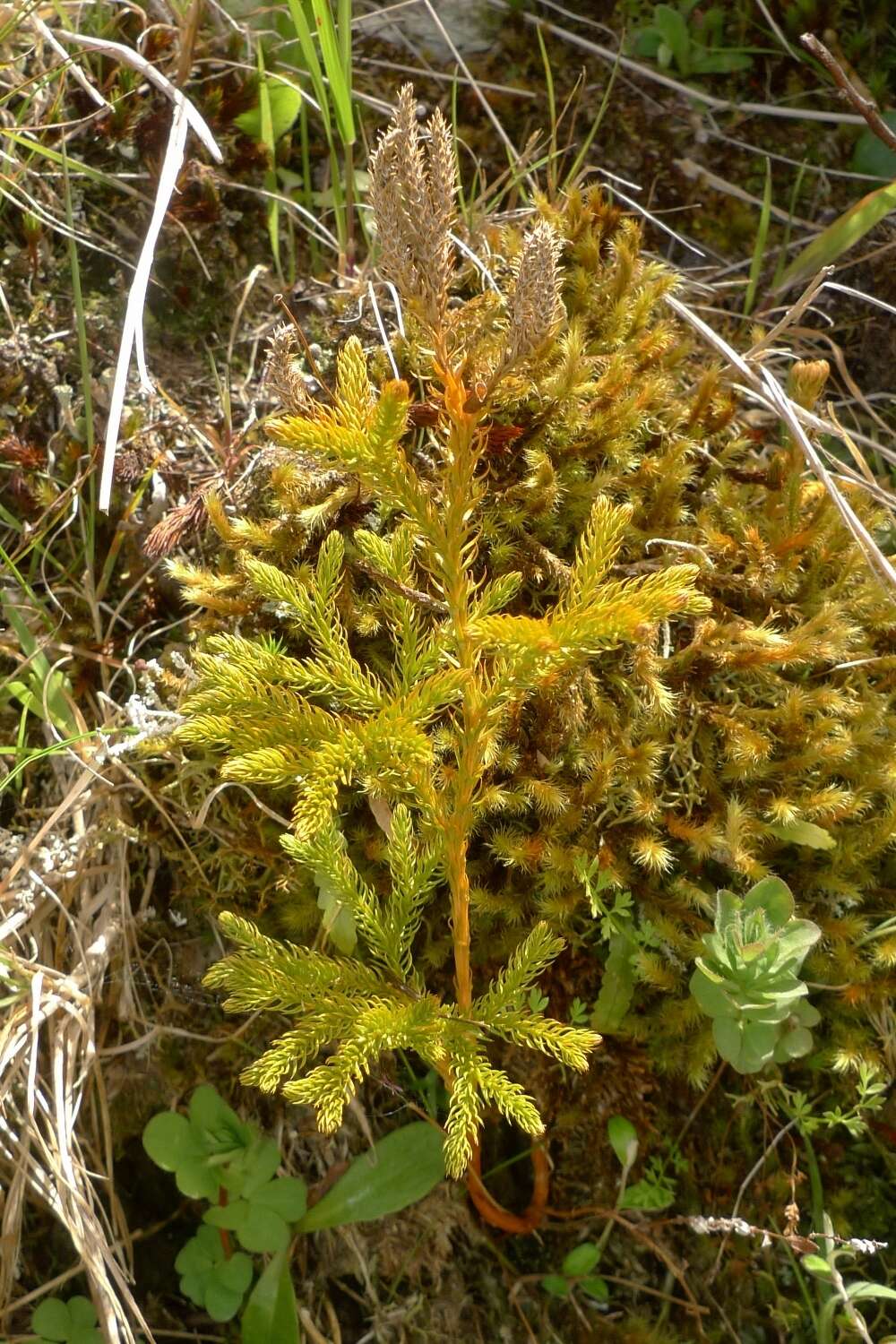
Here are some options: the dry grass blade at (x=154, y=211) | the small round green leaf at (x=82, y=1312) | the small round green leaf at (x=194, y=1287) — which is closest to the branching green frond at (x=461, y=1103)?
the small round green leaf at (x=194, y=1287)

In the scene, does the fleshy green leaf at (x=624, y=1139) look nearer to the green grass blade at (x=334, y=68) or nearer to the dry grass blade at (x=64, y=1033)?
the dry grass blade at (x=64, y=1033)

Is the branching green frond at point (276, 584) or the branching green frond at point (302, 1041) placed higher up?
the branching green frond at point (276, 584)

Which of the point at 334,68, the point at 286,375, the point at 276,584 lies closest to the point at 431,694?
the point at 276,584

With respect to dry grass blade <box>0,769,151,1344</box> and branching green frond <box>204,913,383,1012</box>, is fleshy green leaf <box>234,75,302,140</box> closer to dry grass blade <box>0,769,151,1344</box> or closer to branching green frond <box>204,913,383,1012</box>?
dry grass blade <box>0,769,151,1344</box>

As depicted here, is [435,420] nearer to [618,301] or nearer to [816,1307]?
[618,301]

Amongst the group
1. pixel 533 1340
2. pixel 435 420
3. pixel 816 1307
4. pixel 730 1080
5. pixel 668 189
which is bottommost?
pixel 533 1340

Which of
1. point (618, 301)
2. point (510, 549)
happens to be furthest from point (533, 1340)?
point (618, 301)

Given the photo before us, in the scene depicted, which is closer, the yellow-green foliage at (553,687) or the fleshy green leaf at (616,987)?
the yellow-green foliage at (553,687)
